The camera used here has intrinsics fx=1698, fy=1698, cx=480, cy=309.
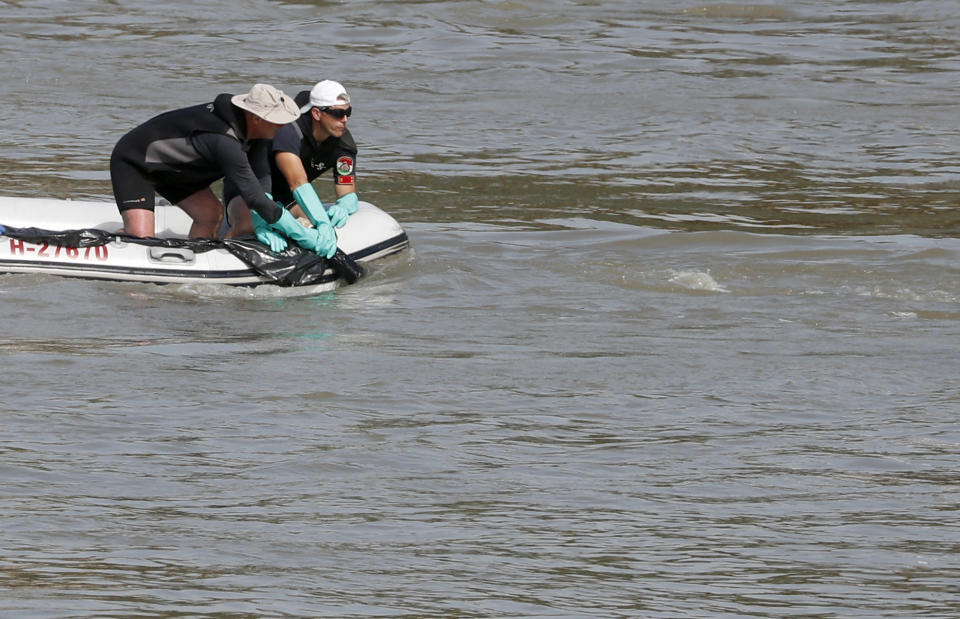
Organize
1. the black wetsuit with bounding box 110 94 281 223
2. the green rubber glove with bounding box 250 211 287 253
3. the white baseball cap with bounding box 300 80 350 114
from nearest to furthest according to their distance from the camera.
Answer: the black wetsuit with bounding box 110 94 281 223 → the white baseball cap with bounding box 300 80 350 114 → the green rubber glove with bounding box 250 211 287 253

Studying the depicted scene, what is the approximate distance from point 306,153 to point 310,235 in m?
0.46

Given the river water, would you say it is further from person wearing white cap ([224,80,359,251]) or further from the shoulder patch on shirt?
the shoulder patch on shirt

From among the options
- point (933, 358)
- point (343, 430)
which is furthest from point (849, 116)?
point (343, 430)

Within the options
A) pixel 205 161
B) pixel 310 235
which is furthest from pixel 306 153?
pixel 205 161

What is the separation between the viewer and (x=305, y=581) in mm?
4430

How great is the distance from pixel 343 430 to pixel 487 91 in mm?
9835

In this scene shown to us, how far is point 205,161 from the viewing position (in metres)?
8.13

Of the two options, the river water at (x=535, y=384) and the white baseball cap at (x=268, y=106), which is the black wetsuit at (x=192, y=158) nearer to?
the white baseball cap at (x=268, y=106)

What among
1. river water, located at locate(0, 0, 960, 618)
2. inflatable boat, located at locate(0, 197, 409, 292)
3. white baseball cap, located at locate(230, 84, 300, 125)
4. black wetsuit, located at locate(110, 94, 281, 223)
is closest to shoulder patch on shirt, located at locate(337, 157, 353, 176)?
inflatable boat, located at locate(0, 197, 409, 292)

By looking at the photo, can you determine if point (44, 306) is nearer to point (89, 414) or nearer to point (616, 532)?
point (89, 414)

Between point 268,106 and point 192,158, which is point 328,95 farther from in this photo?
point 192,158

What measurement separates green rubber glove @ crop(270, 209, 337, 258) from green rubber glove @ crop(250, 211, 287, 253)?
1.4 inches

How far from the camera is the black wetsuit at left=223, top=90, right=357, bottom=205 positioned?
332 inches

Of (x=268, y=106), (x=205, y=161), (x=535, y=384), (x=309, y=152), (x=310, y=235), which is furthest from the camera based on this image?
(x=309, y=152)
